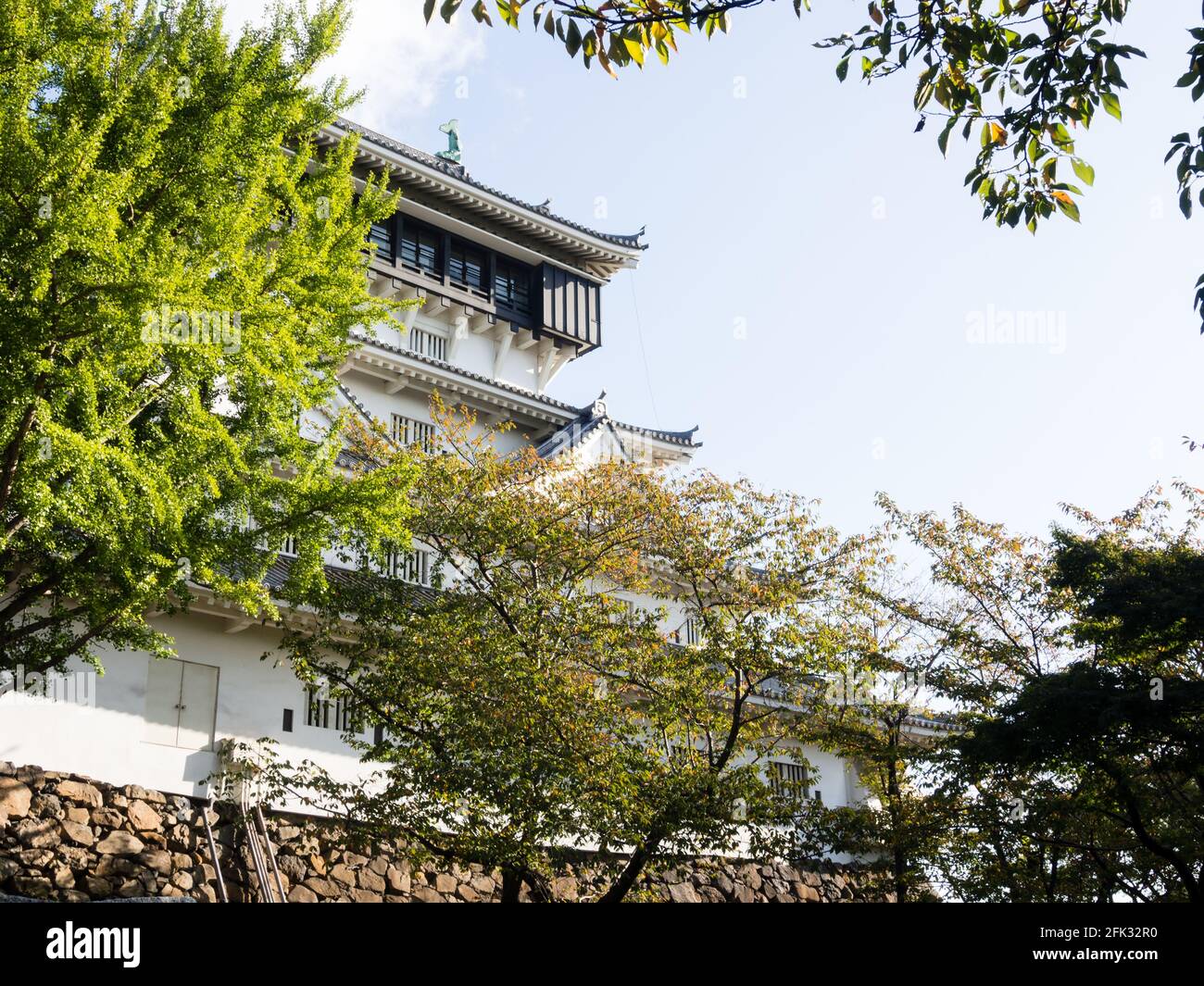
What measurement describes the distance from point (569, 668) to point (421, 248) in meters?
16.9

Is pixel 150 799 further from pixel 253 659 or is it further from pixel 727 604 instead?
pixel 727 604

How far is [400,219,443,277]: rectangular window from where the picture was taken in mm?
29219

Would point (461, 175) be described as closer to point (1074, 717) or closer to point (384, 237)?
point (384, 237)

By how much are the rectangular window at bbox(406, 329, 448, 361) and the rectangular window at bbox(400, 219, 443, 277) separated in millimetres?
1538

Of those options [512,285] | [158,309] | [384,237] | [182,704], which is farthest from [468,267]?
[158,309]

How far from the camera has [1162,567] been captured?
1350 centimetres

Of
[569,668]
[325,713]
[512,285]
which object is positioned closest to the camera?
[569,668]

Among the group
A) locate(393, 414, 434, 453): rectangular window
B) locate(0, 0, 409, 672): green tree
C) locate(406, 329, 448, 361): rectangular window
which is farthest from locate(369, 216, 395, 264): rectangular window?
locate(0, 0, 409, 672): green tree

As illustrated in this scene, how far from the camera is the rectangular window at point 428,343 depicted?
97.1 feet

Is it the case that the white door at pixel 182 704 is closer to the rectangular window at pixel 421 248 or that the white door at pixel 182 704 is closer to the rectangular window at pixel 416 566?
the rectangular window at pixel 416 566

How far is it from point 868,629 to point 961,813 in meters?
3.32

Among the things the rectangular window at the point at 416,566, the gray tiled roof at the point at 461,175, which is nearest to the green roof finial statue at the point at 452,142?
the gray tiled roof at the point at 461,175

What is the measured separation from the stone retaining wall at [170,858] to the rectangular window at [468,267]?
53.0ft

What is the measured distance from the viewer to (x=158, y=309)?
9.83 metres
